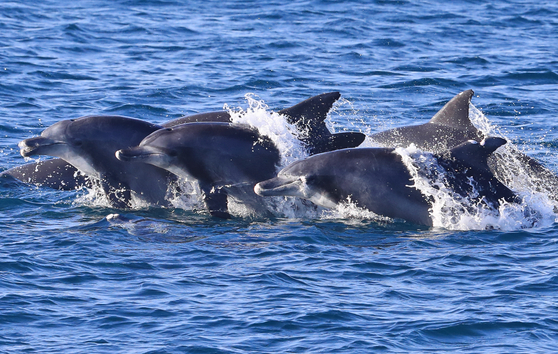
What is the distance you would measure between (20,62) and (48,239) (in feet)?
53.1

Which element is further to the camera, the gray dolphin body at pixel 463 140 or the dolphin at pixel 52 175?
the dolphin at pixel 52 175

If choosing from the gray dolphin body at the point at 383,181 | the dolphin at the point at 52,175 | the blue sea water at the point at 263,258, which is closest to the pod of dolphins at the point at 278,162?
the gray dolphin body at the point at 383,181

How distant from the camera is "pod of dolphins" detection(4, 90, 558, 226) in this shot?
558 inches

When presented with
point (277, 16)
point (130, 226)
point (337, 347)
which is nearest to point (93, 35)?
point (277, 16)

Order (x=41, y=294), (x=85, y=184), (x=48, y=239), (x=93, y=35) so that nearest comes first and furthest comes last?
(x=41, y=294) < (x=48, y=239) < (x=85, y=184) < (x=93, y=35)

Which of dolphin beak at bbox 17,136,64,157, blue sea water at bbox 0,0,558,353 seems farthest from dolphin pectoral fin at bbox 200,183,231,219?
dolphin beak at bbox 17,136,64,157

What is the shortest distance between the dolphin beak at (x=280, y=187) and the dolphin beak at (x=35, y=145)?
12.2 feet

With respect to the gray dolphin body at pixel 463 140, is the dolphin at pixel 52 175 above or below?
below

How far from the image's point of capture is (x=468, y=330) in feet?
32.8

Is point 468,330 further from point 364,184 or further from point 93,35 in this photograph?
point 93,35

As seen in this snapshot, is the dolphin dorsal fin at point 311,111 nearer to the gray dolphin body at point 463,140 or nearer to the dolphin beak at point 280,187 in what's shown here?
the dolphin beak at point 280,187

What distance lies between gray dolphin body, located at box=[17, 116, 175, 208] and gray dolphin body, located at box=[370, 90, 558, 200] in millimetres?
4502

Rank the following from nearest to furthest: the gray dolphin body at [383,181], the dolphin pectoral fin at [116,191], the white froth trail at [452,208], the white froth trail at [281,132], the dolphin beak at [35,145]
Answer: the white froth trail at [452,208], the gray dolphin body at [383,181], the white froth trail at [281,132], the dolphin beak at [35,145], the dolphin pectoral fin at [116,191]

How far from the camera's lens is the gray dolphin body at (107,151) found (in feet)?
50.6
